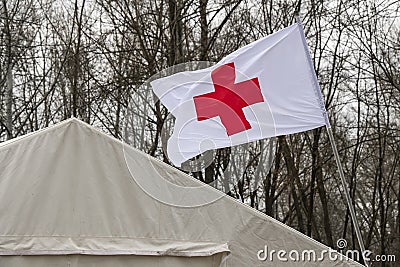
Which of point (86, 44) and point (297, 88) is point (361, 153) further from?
point (297, 88)

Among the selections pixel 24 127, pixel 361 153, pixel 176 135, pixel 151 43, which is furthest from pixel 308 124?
pixel 24 127

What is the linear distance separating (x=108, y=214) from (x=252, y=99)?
153cm

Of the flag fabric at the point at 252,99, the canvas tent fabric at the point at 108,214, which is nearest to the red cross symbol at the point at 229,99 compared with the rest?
the flag fabric at the point at 252,99

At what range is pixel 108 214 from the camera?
181 inches

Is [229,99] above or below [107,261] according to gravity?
above


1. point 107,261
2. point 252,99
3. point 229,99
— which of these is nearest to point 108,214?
point 107,261

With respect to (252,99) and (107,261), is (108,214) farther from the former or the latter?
(252,99)

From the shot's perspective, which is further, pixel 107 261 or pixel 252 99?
pixel 252 99

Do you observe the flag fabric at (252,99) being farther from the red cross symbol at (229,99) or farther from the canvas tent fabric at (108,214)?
the canvas tent fabric at (108,214)

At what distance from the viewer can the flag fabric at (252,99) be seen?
16.3ft

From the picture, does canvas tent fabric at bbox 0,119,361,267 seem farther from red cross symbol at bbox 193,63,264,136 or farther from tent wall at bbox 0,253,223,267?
red cross symbol at bbox 193,63,264,136

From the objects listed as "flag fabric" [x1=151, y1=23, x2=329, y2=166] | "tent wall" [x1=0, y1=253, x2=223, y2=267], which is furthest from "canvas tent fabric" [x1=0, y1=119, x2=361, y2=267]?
"flag fabric" [x1=151, y1=23, x2=329, y2=166]

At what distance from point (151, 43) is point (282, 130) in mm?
5733

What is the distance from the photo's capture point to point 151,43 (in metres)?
10.3
